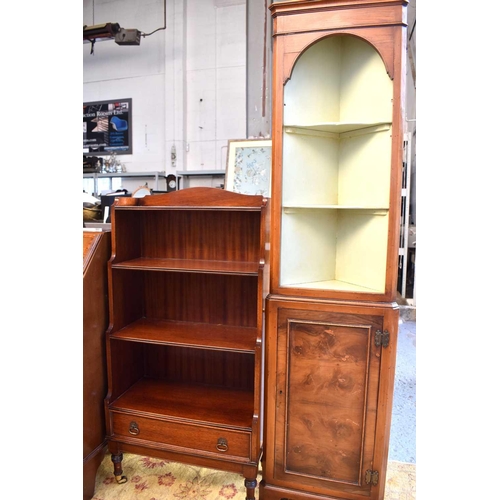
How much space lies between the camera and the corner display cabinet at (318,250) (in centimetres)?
156

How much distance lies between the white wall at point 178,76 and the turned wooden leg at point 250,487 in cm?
400

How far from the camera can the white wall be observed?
16.0ft

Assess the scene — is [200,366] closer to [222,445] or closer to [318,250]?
[222,445]

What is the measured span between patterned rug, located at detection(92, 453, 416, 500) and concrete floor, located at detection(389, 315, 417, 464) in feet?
0.42

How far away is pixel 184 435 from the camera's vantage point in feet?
5.99

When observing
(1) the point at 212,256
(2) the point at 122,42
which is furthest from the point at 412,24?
(1) the point at 212,256

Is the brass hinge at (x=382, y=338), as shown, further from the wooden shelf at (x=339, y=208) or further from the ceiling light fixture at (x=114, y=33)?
the ceiling light fixture at (x=114, y=33)

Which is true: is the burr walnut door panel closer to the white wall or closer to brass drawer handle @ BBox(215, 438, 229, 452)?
brass drawer handle @ BBox(215, 438, 229, 452)

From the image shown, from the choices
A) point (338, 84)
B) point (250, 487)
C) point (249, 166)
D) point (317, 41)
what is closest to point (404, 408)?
point (250, 487)

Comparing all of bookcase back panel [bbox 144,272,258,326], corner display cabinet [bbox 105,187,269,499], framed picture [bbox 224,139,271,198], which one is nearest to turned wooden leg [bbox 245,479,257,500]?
corner display cabinet [bbox 105,187,269,499]

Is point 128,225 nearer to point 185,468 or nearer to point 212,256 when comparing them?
point 212,256

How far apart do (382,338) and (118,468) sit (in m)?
1.49
